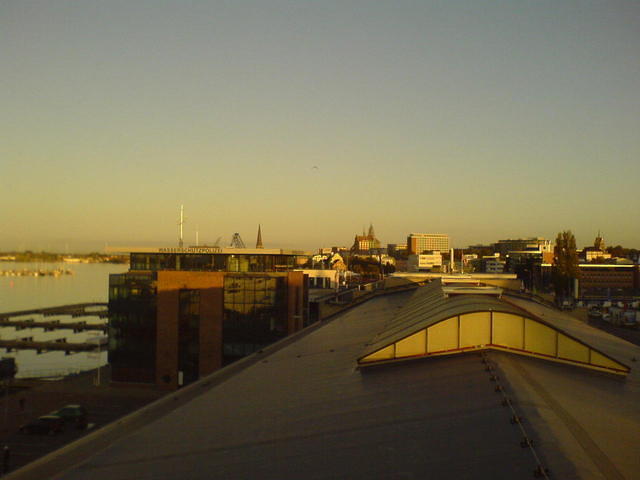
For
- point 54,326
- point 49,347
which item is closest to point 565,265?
point 49,347

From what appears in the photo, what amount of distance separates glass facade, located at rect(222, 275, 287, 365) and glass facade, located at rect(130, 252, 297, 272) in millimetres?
1243

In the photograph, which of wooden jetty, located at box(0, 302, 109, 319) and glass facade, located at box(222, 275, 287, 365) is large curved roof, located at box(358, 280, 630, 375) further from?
wooden jetty, located at box(0, 302, 109, 319)

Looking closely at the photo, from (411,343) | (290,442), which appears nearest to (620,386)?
(411,343)

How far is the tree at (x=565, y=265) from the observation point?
75000mm

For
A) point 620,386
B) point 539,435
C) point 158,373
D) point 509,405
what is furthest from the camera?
point 158,373

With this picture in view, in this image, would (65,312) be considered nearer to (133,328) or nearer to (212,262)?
(133,328)

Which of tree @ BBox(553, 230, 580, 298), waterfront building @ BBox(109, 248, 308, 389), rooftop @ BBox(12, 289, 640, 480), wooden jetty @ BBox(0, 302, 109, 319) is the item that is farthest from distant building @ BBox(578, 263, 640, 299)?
rooftop @ BBox(12, 289, 640, 480)

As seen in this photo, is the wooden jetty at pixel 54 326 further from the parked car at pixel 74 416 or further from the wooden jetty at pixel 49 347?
the parked car at pixel 74 416

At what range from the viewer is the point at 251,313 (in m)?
32.0

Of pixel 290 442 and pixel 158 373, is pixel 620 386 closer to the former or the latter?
pixel 290 442

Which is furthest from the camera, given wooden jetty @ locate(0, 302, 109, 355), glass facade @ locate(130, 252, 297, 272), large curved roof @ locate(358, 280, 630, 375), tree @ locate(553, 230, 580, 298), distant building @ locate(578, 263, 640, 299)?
distant building @ locate(578, 263, 640, 299)

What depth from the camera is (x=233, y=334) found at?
31.8 metres

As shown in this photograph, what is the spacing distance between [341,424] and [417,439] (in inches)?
62.9

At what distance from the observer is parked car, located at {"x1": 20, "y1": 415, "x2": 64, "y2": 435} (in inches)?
976
